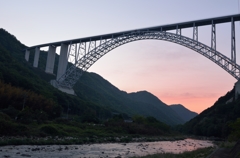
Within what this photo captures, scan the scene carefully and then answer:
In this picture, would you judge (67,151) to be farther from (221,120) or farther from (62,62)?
(221,120)

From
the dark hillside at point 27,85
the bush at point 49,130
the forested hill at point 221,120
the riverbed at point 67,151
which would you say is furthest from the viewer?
the forested hill at point 221,120

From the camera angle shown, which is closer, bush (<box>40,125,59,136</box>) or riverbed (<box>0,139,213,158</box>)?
riverbed (<box>0,139,213,158</box>)

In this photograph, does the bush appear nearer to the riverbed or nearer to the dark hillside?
the riverbed

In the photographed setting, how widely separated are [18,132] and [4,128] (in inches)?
73.0

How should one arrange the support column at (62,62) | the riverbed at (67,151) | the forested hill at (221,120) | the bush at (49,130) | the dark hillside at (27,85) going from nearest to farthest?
the riverbed at (67,151), the bush at (49,130), the dark hillside at (27,85), the forested hill at (221,120), the support column at (62,62)

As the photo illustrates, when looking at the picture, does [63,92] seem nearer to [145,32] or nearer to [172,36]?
[145,32]

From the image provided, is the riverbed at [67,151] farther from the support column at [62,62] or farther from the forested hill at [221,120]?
the support column at [62,62]

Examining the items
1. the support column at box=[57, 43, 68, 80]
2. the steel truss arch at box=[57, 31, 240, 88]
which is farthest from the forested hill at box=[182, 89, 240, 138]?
the support column at box=[57, 43, 68, 80]

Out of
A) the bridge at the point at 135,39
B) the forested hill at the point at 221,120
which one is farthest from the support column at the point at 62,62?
the forested hill at the point at 221,120

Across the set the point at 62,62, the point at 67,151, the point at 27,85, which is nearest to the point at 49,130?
the point at 67,151

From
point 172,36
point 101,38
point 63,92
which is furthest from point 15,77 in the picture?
point 172,36

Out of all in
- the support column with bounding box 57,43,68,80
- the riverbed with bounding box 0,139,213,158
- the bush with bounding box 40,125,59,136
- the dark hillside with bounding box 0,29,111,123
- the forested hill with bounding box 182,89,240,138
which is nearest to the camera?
the riverbed with bounding box 0,139,213,158

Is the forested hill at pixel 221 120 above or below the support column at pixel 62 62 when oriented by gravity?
below

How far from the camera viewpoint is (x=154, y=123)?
7488 centimetres
